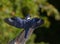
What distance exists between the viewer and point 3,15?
2160mm

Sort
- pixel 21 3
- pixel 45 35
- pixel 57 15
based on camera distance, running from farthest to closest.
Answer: pixel 45 35, pixel 57 15, pixel 21 3

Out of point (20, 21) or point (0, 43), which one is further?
point (0, 43)

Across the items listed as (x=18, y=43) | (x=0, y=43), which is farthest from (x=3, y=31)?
(x=18, y=43)

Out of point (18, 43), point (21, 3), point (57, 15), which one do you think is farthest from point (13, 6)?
point (18, 43)

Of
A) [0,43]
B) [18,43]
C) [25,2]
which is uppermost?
[25,2]

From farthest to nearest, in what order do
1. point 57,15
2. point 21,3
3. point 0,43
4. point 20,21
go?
point 57,15, point 21,3, point 0,43, point 20,21

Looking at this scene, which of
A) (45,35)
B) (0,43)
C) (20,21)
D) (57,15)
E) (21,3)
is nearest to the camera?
(20,21)

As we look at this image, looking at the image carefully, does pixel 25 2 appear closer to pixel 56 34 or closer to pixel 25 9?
pixel 25 9

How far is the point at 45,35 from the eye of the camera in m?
4.04

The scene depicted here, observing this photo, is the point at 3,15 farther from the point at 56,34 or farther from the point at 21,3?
the point at 56,34

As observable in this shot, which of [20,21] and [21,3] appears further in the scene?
[21,3]

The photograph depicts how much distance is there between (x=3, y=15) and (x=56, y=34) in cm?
208

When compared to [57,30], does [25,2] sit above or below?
below

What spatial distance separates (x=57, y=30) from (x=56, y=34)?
7 cm
